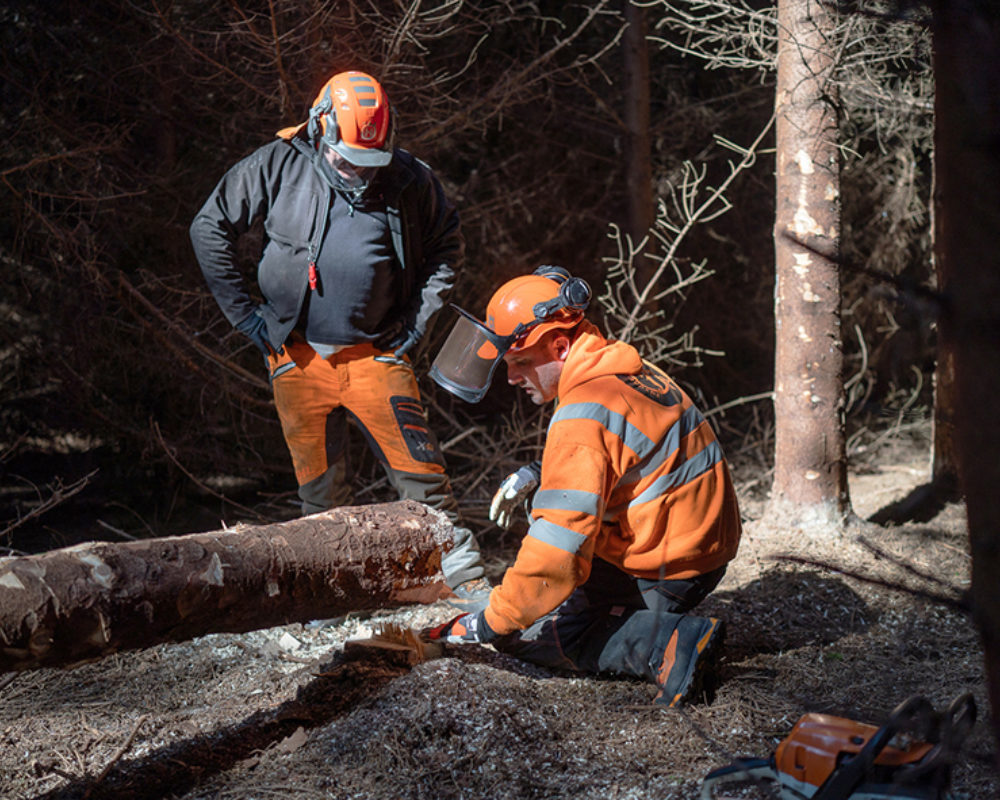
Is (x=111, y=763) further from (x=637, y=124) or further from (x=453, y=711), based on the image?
(x=637, y=124)

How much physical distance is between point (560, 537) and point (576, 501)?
0.13 m

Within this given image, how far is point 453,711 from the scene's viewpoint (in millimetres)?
2941

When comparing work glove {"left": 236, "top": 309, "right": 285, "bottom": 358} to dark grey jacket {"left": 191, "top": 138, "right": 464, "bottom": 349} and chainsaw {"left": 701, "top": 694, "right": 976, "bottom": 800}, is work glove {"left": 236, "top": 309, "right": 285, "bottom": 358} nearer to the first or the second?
dark grey jacket {"left": 191, "top": 138, "right": 464, "bottom": 349}

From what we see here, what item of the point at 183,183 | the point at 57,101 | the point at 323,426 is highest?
the point at 57,101

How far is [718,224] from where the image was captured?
9.33 metres

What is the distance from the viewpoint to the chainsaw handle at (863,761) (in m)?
1.93

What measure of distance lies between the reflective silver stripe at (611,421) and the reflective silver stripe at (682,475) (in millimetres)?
145

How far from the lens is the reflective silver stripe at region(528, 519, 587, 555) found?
9.11 feet

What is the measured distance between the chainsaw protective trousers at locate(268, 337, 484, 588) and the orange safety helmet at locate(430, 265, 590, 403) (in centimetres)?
84

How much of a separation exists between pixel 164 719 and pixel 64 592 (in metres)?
1.05

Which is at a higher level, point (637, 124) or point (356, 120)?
point (637, 124)

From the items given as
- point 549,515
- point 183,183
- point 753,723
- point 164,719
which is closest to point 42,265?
point 183,183

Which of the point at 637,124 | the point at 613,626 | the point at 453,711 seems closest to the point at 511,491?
the point at 613,626

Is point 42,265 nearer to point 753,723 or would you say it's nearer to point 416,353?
point 416,353
